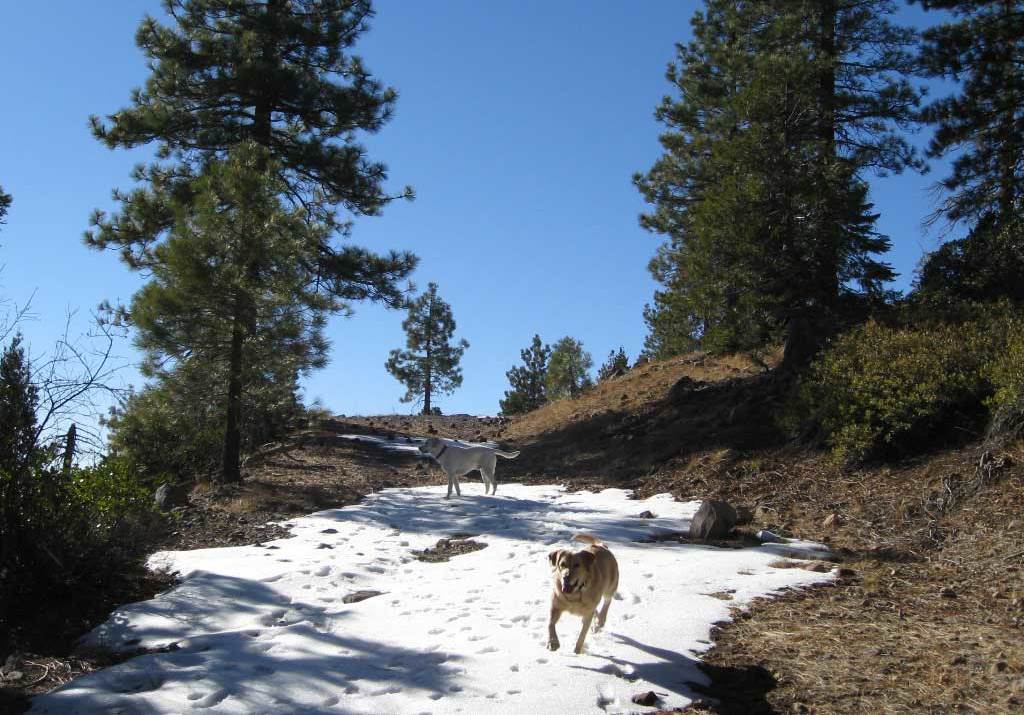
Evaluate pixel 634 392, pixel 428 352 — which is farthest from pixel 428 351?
pixel 634 392

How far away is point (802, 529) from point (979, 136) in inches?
384

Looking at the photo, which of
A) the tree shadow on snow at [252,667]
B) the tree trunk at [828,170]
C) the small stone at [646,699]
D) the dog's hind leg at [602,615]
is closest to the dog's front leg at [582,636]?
the dog's hind leg at [602,615]

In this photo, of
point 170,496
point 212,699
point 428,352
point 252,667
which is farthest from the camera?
point 428,352

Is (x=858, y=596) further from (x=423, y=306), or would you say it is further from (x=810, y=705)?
(x=423, y=306)

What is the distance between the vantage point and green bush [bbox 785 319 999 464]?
9.04 metres

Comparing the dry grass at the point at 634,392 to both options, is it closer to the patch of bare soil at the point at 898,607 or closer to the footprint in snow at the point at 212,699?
the patch of bare soil at the point at 898,607

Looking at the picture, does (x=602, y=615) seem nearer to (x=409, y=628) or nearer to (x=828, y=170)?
(x=409, y=628)

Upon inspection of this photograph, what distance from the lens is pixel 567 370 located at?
1171 inches

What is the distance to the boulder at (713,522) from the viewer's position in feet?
27.2

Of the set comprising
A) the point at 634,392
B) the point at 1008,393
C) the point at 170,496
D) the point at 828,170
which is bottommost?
the point at 170,496

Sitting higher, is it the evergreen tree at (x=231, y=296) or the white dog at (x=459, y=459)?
the evergreen tree at (x=231, y=296)

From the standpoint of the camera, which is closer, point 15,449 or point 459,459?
point 15,449

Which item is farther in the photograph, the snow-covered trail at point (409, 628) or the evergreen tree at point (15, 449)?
the evergreen tree at point (15, 449)

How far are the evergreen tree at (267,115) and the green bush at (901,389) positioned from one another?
32.6 feet
